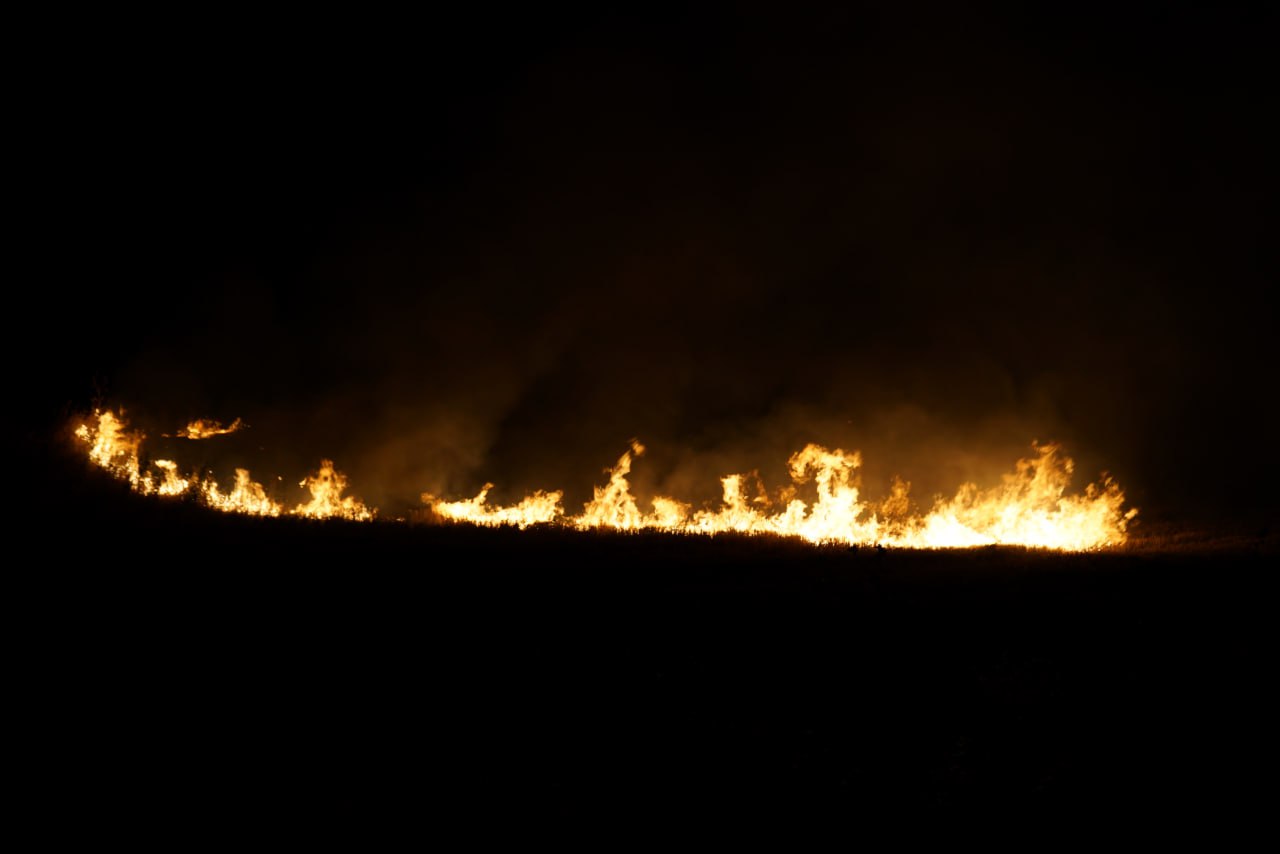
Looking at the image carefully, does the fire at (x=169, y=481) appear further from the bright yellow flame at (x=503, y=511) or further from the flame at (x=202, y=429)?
the bright yellow flame at (x=503, y=511)

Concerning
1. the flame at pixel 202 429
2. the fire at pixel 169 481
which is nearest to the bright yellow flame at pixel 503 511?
the fire at pixel 169 481

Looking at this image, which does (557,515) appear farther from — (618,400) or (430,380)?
(618,400)

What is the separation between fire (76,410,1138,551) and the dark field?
4.01 m

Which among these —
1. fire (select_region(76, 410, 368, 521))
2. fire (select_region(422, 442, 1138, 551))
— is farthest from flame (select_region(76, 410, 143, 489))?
fire (select_region(422, 442, 1138, 551))

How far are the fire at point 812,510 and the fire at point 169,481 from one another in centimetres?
3

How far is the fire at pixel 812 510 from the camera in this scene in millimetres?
14164

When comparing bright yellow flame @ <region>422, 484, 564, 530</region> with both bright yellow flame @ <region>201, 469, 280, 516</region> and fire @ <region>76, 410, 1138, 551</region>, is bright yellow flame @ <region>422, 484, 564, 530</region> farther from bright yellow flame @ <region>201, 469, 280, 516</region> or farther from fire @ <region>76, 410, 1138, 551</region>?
bright yellow flame @ <region>201, 469, 280, 516</region>

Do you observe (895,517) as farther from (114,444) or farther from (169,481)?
(114,444)

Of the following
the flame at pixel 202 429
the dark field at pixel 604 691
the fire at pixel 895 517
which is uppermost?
the flame at pixel 202 429

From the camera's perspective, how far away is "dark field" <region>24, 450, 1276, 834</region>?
16.2ft

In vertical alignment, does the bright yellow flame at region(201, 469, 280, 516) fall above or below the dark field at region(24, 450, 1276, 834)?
above

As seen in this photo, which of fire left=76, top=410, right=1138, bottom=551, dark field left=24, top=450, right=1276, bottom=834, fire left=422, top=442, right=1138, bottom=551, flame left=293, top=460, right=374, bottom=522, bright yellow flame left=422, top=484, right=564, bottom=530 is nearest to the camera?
dark field left=24, top=450, right=1276, bottom=834

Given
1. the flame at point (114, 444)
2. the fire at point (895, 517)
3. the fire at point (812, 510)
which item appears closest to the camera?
the flame at point (114, 444)

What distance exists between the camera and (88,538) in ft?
28.9
